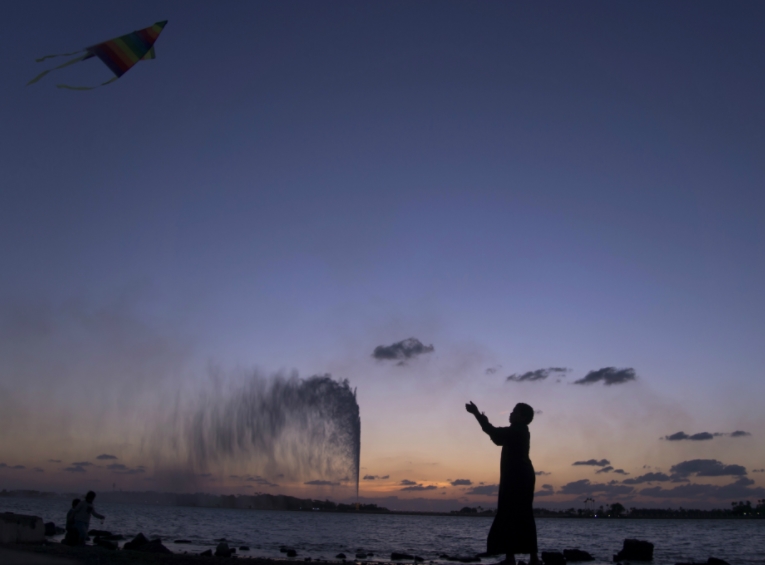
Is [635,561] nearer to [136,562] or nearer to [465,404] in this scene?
[136,562]

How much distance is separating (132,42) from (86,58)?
89 centimetres

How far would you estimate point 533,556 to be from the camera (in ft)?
24.3

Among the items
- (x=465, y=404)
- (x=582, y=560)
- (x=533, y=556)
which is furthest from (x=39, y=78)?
(x=582, y=560)

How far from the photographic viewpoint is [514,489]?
25.4 ft

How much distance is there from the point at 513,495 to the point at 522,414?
3.55ft

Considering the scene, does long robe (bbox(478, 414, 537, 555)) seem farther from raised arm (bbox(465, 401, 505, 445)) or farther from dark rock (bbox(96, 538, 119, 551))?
dark rock (bbox(96, 538, 119, 551))

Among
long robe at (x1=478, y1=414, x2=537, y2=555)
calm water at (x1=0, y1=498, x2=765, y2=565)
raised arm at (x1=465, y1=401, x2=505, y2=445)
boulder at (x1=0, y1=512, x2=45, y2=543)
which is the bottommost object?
calm water at (x1=0, y1=498, x2=765, y2=565)

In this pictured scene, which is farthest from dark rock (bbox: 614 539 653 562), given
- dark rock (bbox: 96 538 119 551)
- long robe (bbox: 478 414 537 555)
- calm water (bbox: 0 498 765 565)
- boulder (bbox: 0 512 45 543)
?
long robe (bbox: 478 414 537 555)

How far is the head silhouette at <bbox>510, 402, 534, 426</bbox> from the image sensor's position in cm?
799

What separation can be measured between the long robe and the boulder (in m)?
16.5

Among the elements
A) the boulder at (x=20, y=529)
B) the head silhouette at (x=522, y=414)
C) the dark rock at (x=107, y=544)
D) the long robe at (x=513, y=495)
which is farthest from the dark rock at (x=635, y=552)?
the head silhouette at (x=522, y=414)

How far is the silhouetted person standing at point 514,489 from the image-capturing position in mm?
7484

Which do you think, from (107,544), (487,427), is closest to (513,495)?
(487,427)

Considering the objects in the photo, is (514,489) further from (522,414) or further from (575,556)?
(575,556)
